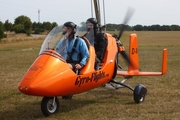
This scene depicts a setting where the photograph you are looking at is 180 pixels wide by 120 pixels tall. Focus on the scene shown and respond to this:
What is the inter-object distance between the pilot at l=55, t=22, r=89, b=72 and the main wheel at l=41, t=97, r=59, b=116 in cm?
87

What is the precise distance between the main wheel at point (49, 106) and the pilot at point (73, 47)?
2.86 feet

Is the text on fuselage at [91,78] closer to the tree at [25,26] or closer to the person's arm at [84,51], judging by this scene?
the person's arm at [84,51]

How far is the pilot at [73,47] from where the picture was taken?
20.4 ft

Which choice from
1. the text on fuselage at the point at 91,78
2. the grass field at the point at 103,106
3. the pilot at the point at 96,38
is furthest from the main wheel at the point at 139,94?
the pilot at the point at 96,38

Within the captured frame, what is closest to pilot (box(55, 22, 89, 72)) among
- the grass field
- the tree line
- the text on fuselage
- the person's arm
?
the person's arm

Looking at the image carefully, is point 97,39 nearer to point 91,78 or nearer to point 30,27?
point 91,78

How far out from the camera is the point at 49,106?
587 centimetres

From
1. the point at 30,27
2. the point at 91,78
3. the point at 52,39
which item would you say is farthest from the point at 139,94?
the point at 30,27

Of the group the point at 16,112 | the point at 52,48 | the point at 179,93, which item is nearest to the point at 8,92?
the point at 16,112

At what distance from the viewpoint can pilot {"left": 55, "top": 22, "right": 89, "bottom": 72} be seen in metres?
6.22

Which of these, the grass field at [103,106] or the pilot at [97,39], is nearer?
the grass field at [103,106]

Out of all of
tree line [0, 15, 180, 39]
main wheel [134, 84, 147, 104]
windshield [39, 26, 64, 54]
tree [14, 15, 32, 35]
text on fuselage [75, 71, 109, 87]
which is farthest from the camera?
tree [14, 15, 32, 35]

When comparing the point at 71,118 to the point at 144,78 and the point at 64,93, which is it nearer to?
the point at 64,93

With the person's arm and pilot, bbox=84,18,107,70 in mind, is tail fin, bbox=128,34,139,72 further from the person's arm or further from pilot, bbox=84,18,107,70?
the person's arm
